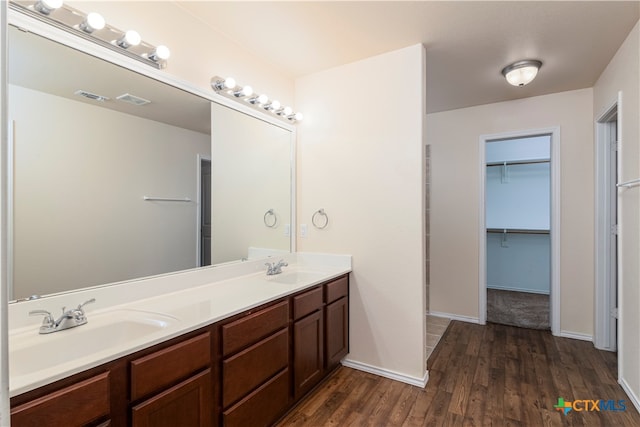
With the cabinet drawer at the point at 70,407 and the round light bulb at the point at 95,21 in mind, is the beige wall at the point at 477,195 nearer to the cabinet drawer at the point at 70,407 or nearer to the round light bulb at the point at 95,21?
the round light bulb at the point at 95,21

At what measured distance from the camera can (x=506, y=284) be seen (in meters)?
4.96

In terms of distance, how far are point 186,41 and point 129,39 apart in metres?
0.47

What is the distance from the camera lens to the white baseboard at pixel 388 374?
2336 mm

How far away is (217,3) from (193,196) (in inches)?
46.6

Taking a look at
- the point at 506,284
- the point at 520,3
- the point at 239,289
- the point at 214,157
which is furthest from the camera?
the point at 506,284

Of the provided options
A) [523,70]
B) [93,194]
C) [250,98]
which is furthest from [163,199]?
[523,70]

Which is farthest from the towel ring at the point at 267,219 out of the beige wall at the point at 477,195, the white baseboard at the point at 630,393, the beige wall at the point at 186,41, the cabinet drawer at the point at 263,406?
the white baseboard at the point at 630,393

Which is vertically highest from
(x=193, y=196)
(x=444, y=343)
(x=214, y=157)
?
(x=214, y=157)

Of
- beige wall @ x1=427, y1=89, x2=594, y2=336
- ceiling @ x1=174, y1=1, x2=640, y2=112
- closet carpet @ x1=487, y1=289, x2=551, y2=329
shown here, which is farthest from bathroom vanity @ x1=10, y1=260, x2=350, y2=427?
closet carpet @ x1=487, y1=289, x2=551, y2=329

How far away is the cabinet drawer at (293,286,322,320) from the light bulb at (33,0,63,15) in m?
1.84

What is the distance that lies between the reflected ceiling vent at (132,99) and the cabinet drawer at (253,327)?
51.6 inches

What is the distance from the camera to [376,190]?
2.51m

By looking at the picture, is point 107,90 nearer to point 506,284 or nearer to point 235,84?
point 235,84

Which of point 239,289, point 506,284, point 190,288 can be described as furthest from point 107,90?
point 506,284
